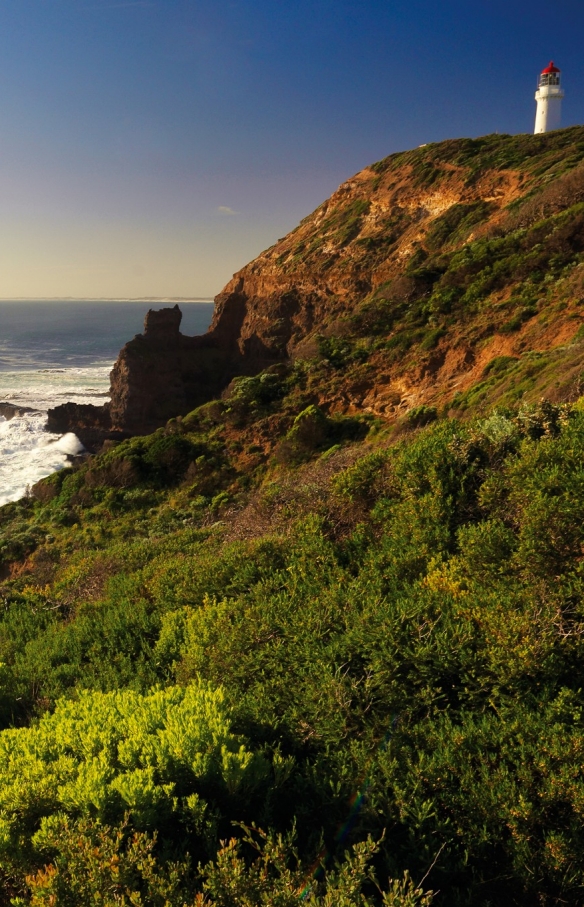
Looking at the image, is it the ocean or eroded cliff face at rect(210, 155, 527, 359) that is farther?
the ocean

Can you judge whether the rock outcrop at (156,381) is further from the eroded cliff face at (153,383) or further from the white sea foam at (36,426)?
the white sea foam at (36,426)

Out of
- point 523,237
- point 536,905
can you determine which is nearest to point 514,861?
point 536,905

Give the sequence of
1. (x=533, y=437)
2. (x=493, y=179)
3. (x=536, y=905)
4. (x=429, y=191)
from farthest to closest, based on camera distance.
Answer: (x=429, y=191) < (x=493, y=179) < (x=533, y=437) < (x=536, y=905)

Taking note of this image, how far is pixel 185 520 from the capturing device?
16609 millimetres

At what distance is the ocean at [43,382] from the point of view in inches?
1177

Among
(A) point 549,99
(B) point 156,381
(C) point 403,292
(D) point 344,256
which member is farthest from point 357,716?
(A) point 549,99

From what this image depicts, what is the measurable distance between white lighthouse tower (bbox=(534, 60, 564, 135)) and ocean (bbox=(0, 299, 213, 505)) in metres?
39.3

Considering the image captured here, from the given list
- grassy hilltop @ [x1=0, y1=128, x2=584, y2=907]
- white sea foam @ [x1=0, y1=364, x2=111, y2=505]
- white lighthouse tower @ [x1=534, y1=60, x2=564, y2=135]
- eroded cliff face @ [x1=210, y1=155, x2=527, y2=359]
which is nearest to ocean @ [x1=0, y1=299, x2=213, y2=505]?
white sea foam @ [x1=0, y1=364, x2=111, y2=505]

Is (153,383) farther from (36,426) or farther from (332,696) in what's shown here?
(332,696)

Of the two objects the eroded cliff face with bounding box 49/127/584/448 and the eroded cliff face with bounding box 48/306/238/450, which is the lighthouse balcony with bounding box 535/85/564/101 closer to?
the eroded cliff face with bounding box 49/127/584/448

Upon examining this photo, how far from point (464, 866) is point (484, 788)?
414 mm

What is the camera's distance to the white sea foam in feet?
94.3

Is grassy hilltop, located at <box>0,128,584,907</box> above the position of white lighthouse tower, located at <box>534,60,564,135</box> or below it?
below

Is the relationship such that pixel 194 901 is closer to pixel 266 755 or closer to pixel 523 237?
pixel 266 755
